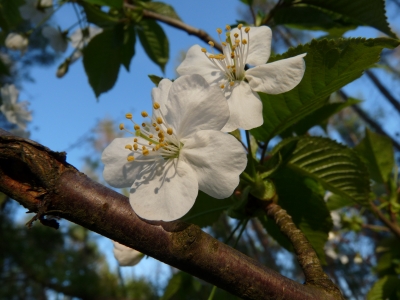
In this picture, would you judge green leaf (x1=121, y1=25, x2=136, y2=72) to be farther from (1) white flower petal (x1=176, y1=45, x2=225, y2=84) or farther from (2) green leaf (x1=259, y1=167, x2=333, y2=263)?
(2) green leaf (x1=259, y1=167, x2=333, y2=263)

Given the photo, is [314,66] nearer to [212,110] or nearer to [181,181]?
[212,110]

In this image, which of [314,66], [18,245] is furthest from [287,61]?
[18,245]

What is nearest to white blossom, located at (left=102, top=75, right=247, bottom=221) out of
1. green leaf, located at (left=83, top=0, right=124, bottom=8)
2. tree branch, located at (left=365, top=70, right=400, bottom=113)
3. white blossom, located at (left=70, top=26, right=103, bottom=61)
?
green leaf, located at (left=83, top=0, right=124, bottom=8)

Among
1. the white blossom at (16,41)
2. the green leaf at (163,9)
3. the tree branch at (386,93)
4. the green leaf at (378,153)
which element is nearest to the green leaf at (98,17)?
the green leaf at (163,9)

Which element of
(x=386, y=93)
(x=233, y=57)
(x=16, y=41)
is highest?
(x=386, y=93)

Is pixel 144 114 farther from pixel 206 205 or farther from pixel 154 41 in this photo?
pixel 154 41

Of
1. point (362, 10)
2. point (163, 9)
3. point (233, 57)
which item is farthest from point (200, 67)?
point (163, 9)
